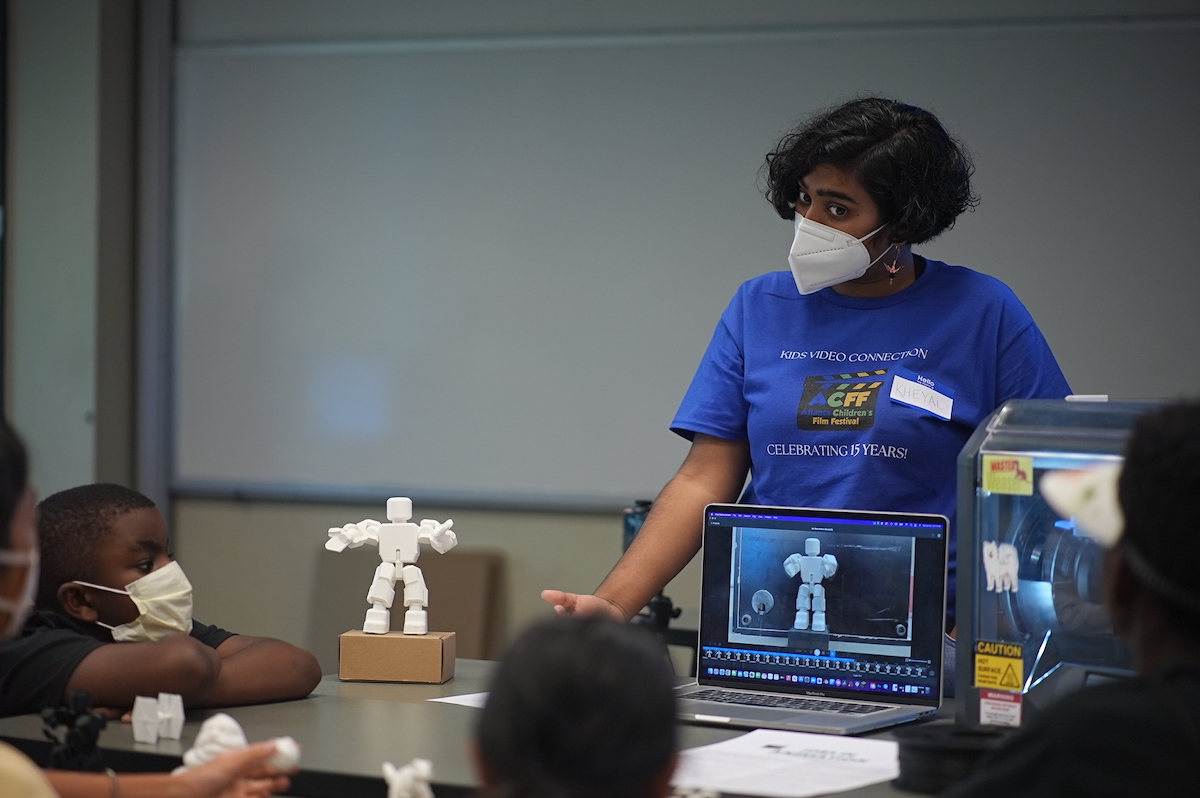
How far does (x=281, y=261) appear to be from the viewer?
4492mm

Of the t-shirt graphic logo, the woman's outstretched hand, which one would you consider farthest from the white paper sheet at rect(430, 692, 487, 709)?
the t-shirt graphic logo

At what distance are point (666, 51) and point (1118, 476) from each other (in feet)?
11.1

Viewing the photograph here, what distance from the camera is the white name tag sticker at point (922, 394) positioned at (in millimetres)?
1911

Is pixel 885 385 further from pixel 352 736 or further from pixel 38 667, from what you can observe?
pixel 38 667

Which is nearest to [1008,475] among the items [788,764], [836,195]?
[788,764]

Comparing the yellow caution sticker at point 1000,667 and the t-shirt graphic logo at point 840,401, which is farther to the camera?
the t-shirt graphic logo at point 840,401

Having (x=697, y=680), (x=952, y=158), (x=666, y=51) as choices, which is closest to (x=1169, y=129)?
(x=666, y=51)

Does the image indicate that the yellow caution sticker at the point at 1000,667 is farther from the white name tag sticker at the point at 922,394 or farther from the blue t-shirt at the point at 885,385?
the white name tag sticker at the point at 922,394

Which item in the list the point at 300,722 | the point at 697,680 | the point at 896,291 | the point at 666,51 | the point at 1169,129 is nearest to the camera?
the point at 300,722

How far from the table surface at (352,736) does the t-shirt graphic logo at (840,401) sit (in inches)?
18.3

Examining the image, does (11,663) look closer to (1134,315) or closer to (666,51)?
(666,51)

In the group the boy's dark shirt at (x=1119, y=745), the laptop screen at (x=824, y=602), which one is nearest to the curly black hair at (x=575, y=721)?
the boy's dark shirt at (x=1119, y=745)

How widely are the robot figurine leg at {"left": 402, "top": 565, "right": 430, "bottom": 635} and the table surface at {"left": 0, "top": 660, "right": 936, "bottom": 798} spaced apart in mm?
134

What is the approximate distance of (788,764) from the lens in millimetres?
1398
